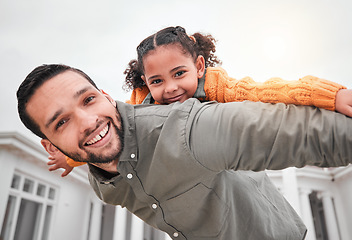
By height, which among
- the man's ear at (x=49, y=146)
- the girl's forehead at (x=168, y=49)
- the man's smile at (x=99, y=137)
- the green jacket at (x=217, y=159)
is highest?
the girl's forehead at (x=168, y=49)

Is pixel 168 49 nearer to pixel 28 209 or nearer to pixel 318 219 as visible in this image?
pixel 28 209

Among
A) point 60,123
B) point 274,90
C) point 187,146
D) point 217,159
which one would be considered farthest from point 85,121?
point 274,90

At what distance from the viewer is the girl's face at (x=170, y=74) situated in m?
1.72

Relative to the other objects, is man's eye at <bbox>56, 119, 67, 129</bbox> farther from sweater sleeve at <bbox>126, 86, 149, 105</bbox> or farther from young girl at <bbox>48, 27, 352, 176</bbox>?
sweater sleeve at <bbox>126, 86, 149, 105</bbox>

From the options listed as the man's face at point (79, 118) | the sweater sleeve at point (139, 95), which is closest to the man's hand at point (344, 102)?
the man's face at point (79, 118)

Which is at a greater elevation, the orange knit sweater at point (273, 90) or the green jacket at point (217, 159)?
the orange knit sweater at point (273, 90)

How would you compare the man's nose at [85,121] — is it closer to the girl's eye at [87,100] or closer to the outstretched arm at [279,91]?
the girl's eye at [87,100]

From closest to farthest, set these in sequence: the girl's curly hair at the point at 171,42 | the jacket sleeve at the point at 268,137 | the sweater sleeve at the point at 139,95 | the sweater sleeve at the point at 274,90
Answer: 1. the jacket sleeve at the point at 268,137
2. the sweater sleeve at the point at 274,90
3. the girl's curly hair at the point at 171,42
4. the sweater sleeve at the point at 139,95

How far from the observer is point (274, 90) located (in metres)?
1.25

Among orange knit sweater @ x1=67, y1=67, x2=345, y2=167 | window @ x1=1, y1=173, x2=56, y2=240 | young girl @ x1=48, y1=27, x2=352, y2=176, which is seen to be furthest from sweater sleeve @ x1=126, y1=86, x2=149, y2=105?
window @ x1=1, y1=173, x2=56, y2=240

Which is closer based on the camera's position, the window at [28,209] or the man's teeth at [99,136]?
the man's teeth at [99,136]

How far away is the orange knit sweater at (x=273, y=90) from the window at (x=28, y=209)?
346 centimetres

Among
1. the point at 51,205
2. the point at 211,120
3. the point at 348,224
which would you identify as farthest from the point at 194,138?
the point at 348,224

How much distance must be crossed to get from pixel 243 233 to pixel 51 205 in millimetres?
5333
